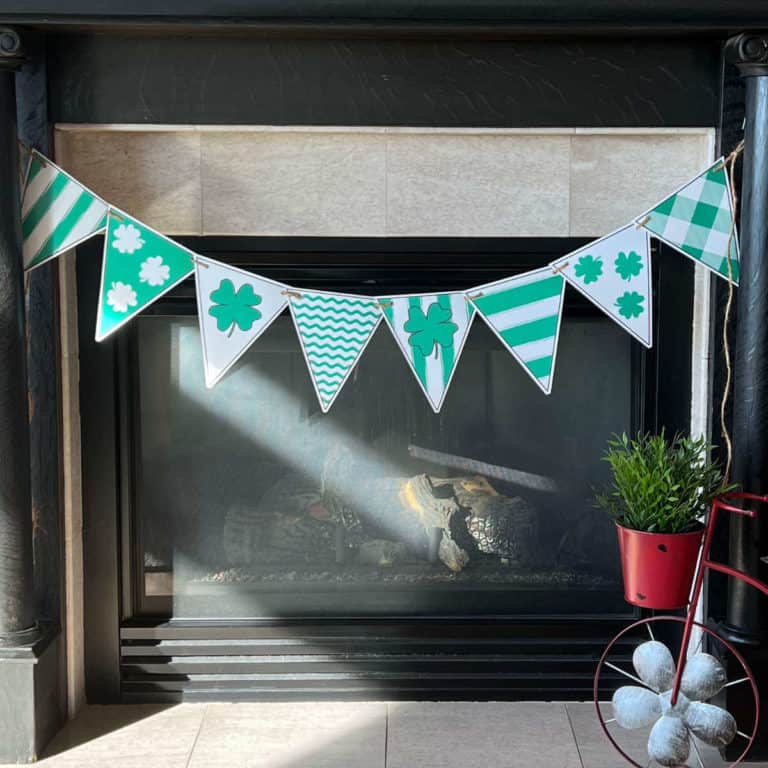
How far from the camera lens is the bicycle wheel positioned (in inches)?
94.0

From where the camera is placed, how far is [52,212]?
8.36 feet

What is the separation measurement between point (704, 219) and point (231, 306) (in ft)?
3.56

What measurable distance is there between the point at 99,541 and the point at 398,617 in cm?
80

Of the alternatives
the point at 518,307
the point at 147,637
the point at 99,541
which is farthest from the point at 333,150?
the point at 147,637

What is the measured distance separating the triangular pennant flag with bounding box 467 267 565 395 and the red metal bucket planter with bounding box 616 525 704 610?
43 centimetres

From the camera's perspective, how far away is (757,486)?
2.54m

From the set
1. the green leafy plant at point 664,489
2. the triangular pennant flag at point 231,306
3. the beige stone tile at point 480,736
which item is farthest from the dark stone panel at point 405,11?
the beige stone tile at point 480,736

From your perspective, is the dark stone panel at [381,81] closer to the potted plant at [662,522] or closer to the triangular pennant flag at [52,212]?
the triangular pennant flag at [52,212]

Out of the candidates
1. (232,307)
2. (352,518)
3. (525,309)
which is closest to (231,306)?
(232,307)

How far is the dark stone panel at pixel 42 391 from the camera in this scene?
8.57ft

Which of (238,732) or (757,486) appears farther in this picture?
(238,732)

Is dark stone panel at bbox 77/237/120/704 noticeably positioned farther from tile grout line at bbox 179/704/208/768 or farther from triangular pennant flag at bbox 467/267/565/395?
triangular pennant flag at bbox 467/267/565/395

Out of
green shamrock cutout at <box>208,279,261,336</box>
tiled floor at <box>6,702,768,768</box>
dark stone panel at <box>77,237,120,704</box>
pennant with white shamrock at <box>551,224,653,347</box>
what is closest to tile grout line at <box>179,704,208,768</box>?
tiled floor at <box>6,702,768,768</box>

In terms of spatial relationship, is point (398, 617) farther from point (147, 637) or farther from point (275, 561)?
point (147, 637)
